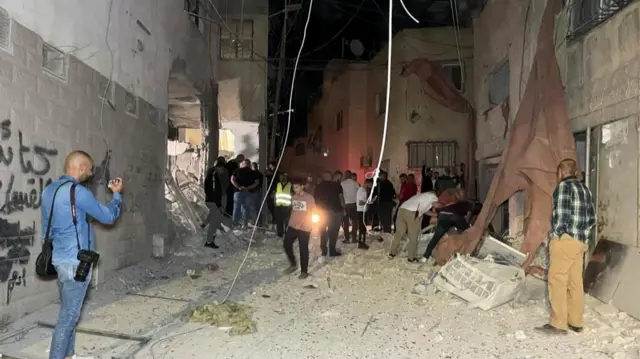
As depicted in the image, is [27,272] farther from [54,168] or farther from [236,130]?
[236,130]

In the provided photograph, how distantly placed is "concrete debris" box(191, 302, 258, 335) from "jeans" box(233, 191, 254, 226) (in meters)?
6.73

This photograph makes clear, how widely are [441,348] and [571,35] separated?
5.69m

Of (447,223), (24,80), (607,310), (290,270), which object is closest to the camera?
(24,80)

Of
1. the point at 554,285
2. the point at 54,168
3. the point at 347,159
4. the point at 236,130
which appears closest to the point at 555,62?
the point at 554,285

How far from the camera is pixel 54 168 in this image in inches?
234

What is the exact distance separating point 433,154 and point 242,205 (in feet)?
28.7

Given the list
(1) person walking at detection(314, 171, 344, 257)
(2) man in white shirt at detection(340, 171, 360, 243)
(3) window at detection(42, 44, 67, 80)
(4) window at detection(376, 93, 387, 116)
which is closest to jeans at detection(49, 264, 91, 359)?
(3) window at detection(42, 44, 67, 80)

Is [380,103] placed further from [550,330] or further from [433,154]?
[550,330]

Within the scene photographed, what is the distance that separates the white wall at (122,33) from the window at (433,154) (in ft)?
31.5

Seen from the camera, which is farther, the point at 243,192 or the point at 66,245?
the point at 243,192

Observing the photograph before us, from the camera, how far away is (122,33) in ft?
26.1

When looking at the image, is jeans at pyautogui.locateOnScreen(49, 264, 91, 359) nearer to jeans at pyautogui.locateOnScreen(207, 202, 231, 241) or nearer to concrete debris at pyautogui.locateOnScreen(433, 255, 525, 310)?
concrete debris at pyautogui.locateOnScreen(433, 255, 525, 310)

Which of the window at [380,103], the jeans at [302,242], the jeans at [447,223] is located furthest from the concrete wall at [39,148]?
the window at [380,103]

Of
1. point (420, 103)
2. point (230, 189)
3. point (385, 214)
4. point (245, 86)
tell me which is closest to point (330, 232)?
point (385, 214)
